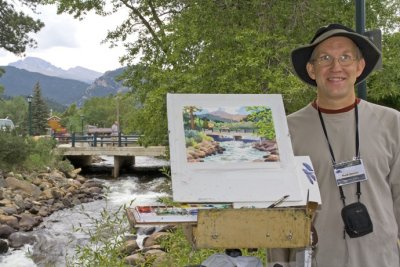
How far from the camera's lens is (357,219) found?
2.17 meters

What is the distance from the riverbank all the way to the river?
14.2 inches

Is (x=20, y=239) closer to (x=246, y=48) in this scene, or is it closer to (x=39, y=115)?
(x=246, y=48)

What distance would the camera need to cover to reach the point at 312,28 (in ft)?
32.6

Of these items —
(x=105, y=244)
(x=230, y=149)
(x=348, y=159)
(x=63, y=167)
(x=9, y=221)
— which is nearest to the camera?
(x=230, y=149)

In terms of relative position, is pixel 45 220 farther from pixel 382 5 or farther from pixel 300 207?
pixel 300 207

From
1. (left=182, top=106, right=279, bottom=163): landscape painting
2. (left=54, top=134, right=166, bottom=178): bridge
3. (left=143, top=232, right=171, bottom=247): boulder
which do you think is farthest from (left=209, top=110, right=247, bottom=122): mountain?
(left=54, top=134, right=166, bottom=178): bridge

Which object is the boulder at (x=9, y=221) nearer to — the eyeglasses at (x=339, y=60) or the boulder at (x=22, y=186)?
the boulder at (x=22, y=186)

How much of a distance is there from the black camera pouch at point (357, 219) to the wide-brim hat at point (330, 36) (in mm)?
729

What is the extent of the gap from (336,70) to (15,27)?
69.0 feet

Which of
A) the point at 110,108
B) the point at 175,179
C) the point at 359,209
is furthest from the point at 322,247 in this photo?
the point at 110,108

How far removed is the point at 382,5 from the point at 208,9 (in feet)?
14.4

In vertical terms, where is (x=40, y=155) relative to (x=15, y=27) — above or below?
below

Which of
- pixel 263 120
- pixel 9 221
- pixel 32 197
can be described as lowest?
pixel 9 221

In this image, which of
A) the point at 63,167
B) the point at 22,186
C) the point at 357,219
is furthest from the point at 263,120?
the point at 63,167
